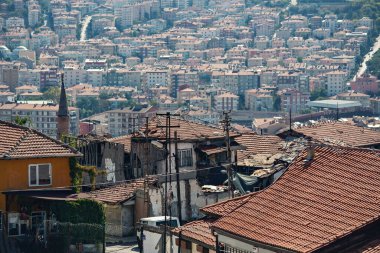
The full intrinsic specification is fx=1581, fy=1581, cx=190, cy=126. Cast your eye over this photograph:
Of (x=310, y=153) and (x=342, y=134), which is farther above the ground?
(x=310, y=153)

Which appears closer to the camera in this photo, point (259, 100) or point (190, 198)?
point (190, 198)

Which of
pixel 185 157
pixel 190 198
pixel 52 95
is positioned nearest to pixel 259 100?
pixel 52 95

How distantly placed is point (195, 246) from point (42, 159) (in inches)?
122

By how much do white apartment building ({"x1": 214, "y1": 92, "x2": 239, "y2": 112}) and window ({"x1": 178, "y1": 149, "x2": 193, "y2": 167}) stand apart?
165746 mm

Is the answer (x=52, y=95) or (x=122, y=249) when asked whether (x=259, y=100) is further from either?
(x=122, y=249)

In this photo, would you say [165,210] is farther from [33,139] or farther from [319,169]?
[319,169]

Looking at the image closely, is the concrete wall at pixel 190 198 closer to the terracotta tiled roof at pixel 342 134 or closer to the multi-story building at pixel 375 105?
the terracotta tiled roof at pixel 342 134

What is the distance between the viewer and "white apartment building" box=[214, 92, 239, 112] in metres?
194

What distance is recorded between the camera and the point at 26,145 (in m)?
21.1

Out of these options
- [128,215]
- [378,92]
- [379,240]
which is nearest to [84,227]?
[128,215]

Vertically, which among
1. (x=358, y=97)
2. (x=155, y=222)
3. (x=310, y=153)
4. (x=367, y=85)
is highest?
(x=310, y=153)

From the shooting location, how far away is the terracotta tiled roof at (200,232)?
60.6ft

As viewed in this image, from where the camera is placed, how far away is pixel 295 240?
16.3 meters

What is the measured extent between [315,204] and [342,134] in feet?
36.5
